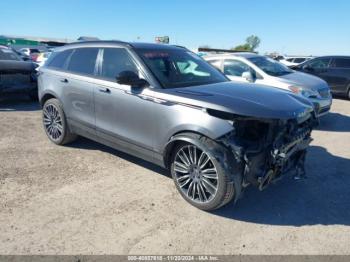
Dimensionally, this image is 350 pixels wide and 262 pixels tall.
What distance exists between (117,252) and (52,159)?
9.06 feet

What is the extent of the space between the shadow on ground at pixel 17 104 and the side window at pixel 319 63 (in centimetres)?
1068

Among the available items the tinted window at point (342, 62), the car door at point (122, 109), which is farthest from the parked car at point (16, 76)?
the tinted window at point (342, 62)

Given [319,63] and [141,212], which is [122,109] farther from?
[319,63]

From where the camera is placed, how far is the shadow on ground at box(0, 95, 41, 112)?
8945mm

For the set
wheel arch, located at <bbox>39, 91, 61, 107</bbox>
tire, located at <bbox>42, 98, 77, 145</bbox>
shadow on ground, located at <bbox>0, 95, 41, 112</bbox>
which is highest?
wheel arch, located at <bbox>39, 91, 61, 107</bbox>

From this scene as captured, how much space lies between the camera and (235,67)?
28.9 ft

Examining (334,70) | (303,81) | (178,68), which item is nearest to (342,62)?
(334,70)

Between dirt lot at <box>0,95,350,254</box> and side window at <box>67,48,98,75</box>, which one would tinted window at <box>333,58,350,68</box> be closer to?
dirt lot at <box>0,95,350,254</box>

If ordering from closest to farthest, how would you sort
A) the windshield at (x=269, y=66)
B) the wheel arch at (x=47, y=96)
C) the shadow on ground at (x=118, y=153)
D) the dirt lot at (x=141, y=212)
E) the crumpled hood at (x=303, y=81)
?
the dirt lot at (x=141, y=212) → the shadow on ground at (x=118, y=153) → the wheel arch at (x=47, y=96) → the crumpled hood at (x=303, y=81) → the windshield at (x=269, y=66)

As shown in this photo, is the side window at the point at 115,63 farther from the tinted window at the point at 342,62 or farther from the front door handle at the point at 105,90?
the tinted window at the point at 342,62

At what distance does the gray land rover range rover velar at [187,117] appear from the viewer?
353 cm

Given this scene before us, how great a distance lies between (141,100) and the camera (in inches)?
165

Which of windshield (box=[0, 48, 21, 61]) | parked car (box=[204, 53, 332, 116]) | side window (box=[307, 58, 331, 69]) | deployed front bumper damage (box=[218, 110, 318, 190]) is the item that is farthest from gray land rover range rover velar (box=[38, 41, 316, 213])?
side window (box=[307, 58, 331, 69])

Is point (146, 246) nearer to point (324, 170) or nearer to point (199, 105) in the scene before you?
point (199, 105)
